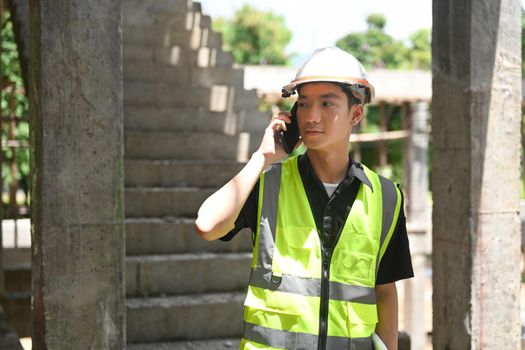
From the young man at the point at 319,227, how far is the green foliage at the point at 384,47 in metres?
25.7

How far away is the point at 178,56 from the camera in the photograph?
758cm

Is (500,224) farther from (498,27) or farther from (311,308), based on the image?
(311,308)

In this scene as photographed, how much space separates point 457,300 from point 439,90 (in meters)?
1.16

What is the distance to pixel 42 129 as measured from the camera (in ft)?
10.5

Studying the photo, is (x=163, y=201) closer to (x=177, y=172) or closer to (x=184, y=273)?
(x=177, y=172)

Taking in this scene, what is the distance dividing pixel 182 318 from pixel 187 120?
8.18 feet

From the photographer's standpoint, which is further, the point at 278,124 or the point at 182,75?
the point at 182,75

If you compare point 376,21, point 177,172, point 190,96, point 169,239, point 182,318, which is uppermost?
point 376,21

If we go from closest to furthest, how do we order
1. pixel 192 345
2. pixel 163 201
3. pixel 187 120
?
pixel 192 345 → pixel 163 201 → pixel 187 120

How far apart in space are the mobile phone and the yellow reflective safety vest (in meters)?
0.12

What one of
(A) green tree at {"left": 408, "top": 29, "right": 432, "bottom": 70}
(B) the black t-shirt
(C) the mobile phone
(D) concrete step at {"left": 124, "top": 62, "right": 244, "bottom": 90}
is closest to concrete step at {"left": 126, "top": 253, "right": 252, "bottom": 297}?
(D) concrete step at {"left": 124, "top": 62, "right": 244, "bottom": 90}

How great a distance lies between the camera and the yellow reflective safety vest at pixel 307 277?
7.27ft

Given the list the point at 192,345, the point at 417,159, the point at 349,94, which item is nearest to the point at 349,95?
the point at 349,94

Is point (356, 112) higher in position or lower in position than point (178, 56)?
lower
